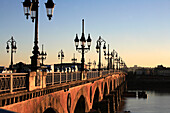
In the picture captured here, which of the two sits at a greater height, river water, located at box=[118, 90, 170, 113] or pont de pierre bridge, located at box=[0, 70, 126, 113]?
pont de pierre bridge, located at box=[0, 70, 126, 113]

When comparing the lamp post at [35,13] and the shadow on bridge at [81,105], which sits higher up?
the lamp post at [35,13]

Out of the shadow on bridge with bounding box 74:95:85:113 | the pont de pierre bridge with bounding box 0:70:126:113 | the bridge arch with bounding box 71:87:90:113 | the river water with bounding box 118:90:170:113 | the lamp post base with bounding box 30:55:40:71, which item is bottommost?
the river water with bounding box 118:90:170:113

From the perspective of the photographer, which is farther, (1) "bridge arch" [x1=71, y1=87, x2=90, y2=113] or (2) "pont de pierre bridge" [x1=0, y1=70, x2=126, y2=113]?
(1) "bridge arch" [x1=71, y1=87, x2=90, y2=113]

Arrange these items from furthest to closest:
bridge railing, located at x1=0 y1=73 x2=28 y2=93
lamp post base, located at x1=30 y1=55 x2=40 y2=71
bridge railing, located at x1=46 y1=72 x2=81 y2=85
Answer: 1. bridge railing, located at x1=46 y1=72 x2=81 y2=85
2. lamp post base, located at x1=30 y1=55 x2=40 y2=71
3. bridge railing, located at x1=0 y1=73 x2=28 y2=93

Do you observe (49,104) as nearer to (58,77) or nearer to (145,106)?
(58,77)

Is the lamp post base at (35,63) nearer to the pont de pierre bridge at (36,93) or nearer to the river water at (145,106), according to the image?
the pont de pierre bridge at (36,93)

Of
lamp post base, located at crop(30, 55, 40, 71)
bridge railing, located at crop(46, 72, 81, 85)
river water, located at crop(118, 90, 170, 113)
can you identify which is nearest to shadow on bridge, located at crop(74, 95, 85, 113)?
bridge railing, located at crop(46, 72, 81, 85)

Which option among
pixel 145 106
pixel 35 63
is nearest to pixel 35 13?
pixel 35 63

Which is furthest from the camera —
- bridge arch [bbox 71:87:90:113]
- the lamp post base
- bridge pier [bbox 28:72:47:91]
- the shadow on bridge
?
the shadow on bridge

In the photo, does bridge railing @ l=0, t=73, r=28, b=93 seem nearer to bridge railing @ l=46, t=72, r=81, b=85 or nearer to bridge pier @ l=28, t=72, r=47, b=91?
bridge pier @ l=28, t=72, r=47, b=91

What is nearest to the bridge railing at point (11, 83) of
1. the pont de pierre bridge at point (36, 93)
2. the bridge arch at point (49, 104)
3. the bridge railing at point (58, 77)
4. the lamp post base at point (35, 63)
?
the pont de pierre bridge at point (36, 93)

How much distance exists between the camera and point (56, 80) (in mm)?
18406

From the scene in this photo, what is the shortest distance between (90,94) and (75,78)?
9527 mm

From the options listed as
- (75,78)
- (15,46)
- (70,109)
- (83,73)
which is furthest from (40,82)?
(15,46)
